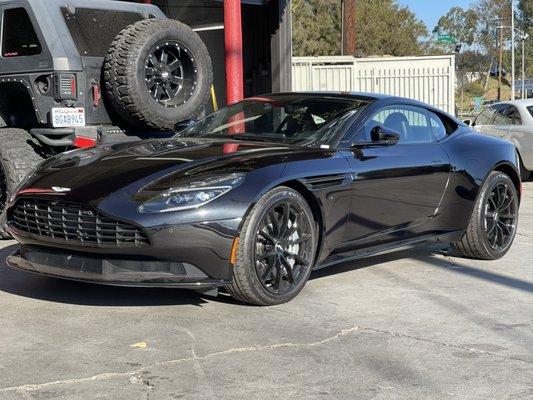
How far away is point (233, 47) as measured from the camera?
11.6 meters

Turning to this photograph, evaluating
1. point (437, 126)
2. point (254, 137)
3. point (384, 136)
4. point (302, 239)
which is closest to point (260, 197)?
point (302, 239)

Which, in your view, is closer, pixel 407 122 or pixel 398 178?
pixel 398 178

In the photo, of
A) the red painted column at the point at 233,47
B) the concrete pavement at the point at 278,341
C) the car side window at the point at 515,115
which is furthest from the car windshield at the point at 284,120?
the car side window at the point at 515,115

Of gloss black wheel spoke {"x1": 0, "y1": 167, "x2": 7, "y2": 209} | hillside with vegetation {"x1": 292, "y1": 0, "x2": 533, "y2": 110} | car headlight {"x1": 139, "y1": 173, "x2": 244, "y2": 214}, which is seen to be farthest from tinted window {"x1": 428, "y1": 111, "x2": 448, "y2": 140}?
hillside with vegetation {"x1": 292, "y1": 0, "x2": 533, "y2": 110}

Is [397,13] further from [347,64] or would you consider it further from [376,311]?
[376,311]

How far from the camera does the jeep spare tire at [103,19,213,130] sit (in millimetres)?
7383

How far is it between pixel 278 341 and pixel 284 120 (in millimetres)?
2137

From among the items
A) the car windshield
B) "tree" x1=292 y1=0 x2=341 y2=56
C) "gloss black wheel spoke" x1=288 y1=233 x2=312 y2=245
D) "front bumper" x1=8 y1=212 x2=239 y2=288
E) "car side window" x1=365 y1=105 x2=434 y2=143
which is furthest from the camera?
"tree" x1=292 y1=0 x2=341 y2=56


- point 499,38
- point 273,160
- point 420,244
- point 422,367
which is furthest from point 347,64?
point 499,38

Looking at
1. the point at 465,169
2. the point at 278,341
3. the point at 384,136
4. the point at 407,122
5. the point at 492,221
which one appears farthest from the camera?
the point at 492,221

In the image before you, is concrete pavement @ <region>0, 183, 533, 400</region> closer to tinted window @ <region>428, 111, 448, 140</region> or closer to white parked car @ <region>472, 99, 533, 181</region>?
tinted window @ <region>428, 111, 448, 140</region>

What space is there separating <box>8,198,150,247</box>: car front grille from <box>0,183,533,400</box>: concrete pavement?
0.51 metres

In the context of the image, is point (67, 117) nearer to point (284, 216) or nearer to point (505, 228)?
point (284, 216)

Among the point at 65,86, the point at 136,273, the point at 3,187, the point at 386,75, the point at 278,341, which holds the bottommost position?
the point at 278,341
